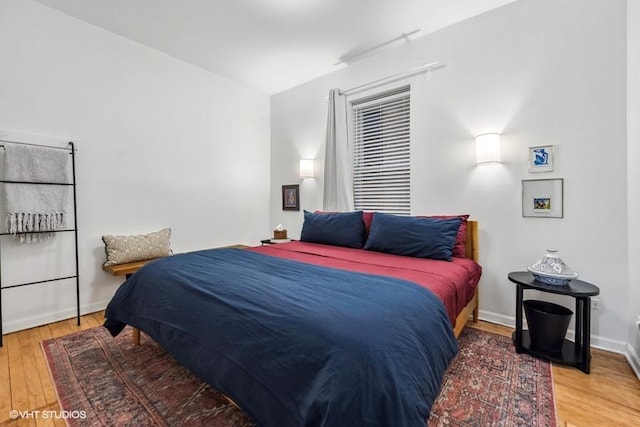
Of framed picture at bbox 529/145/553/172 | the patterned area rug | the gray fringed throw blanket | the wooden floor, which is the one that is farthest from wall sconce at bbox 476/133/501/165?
the gray fringed throw blanket

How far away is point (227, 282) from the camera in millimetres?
1570

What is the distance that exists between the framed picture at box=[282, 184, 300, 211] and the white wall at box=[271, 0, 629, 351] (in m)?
1.76

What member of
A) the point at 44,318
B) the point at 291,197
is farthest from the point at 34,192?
the point at 291,197

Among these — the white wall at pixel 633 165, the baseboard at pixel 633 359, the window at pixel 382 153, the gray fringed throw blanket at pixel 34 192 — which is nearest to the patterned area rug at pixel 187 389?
the baseboard at pixel 633 359

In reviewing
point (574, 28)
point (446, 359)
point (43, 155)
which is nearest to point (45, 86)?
point (43, 155)

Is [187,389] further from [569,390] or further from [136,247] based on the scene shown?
[569,390]

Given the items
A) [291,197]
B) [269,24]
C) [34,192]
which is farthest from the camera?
[291,197]

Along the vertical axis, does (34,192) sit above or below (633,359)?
above

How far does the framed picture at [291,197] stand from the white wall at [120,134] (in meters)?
0.48

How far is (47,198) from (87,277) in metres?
0.83

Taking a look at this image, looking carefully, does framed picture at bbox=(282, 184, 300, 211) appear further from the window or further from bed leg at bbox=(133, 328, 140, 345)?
bed leg at bbox=(133, 328, 140, 345)

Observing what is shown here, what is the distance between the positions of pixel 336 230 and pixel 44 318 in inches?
109

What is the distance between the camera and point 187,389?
1.67 m

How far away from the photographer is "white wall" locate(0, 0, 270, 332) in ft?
8.10
